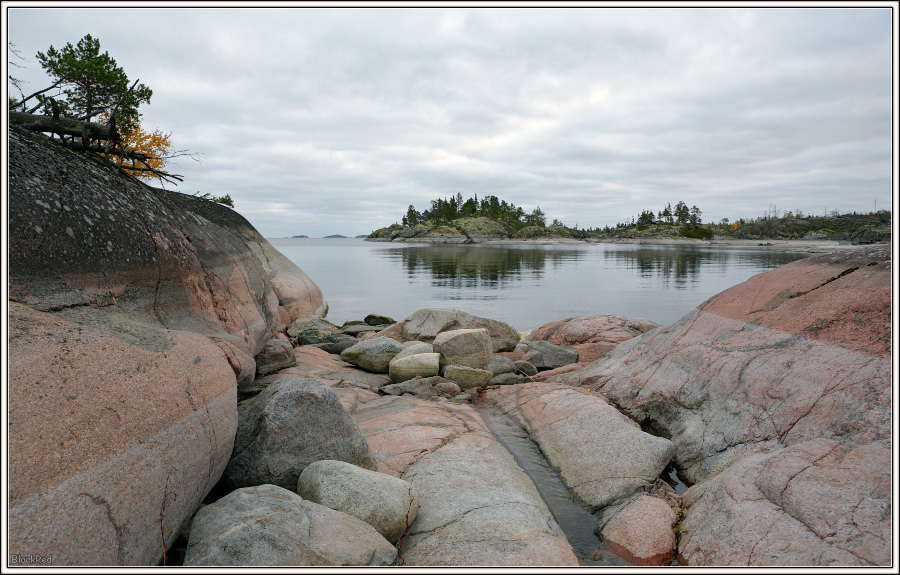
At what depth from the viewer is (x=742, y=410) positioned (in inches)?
279

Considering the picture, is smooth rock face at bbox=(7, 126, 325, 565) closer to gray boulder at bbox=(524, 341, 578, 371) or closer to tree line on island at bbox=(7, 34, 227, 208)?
tree line on island at bbox=(7, 34, 227, 208)

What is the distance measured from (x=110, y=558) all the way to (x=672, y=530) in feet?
18.5

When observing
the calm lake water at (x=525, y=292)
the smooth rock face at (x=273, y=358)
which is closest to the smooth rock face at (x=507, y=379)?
the smooth rock face at (x=273, y=358)

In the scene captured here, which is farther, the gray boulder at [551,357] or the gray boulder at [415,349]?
the gray boulder at [551,357]

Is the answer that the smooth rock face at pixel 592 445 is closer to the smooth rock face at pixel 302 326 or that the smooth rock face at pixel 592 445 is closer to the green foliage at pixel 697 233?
the smooth rock face at pixel 302 326

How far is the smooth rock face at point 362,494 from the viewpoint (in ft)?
17.2

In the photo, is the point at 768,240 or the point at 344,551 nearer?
the point at 344,551

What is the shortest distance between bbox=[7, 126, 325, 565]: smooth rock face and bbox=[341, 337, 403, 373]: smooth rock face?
6598 millimetres

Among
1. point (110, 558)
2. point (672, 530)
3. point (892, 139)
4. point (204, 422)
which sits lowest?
point (672, 530)

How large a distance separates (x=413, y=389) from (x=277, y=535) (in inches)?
280

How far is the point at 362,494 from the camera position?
5359 millimetres

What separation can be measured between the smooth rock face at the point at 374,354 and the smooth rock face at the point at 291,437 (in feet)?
22.4

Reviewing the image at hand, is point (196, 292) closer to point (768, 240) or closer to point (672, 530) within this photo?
point (672, 530)

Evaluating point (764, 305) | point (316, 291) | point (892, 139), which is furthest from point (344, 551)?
point (316, 291)
